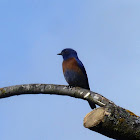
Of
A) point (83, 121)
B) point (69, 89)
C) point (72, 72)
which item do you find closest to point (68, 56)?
point (72, 72)

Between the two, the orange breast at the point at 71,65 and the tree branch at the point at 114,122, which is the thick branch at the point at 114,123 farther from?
the orange breast at the point at 71,65

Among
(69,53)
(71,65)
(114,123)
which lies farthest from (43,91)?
(69,53)

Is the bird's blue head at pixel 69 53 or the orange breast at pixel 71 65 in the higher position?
the bird's blue head at pixel 69 53

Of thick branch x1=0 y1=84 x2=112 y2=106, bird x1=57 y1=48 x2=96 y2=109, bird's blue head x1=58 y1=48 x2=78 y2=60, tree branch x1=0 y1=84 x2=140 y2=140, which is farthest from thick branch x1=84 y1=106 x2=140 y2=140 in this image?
bird's blue head x1=58 y1=48 x2=78 y2=60

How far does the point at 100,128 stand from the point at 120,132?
216 millimetres

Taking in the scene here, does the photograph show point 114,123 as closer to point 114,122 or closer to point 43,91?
point 114,122

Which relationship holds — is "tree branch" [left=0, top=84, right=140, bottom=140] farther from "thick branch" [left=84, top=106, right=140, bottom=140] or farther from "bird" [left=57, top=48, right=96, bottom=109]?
"bird" [left=57, top=48, right=96, bottom=109]

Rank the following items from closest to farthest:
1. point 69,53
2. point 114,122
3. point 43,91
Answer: point 114,122 → point 43,91 → point 69,53

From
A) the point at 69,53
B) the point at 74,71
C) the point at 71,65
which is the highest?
the point at 69,53

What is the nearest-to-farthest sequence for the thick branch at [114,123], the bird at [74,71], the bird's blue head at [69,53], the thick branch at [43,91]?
1. the thick branch at [114,123]
2. the thick branch at [43,91]
3. the bird at [74,71]
4. the bird's blue head at [69,53]

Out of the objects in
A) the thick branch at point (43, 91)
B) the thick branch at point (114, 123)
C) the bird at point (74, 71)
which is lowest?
the thick branch at point (114, 123)

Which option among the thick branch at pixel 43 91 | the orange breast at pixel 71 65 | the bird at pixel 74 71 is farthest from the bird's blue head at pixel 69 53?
the thick branch at pixel 43 91

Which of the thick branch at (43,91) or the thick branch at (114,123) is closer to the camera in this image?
the thick branch at (114,123)

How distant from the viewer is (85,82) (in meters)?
7.40
